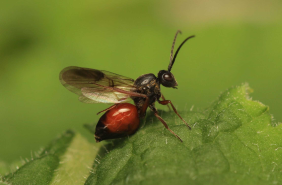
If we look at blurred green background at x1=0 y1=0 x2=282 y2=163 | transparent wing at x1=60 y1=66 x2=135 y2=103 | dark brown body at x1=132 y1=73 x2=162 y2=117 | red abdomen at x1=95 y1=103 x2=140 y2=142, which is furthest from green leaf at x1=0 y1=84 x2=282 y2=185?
blurred green background at x1=0 y1=0 x2=282 y2=163

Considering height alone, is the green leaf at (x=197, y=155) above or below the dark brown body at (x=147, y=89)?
below

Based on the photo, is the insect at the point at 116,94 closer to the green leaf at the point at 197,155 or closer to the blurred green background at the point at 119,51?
the green leaf at the point at 197,155

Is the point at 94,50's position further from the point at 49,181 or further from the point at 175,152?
the point at 175,152

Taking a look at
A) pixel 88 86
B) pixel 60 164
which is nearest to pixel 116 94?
pixel 88 86

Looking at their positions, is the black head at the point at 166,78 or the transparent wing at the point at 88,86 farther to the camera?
the black head at the point at 166,78

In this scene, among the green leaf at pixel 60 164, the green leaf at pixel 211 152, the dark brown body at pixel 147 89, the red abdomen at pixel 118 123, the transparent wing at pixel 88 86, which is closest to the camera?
the green leaf at pixel 211 152

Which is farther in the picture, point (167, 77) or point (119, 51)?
point (119, 51)

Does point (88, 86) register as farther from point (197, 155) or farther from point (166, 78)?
Answer: point (197, 155)

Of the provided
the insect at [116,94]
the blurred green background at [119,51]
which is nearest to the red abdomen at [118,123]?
the insect at [116,94]
